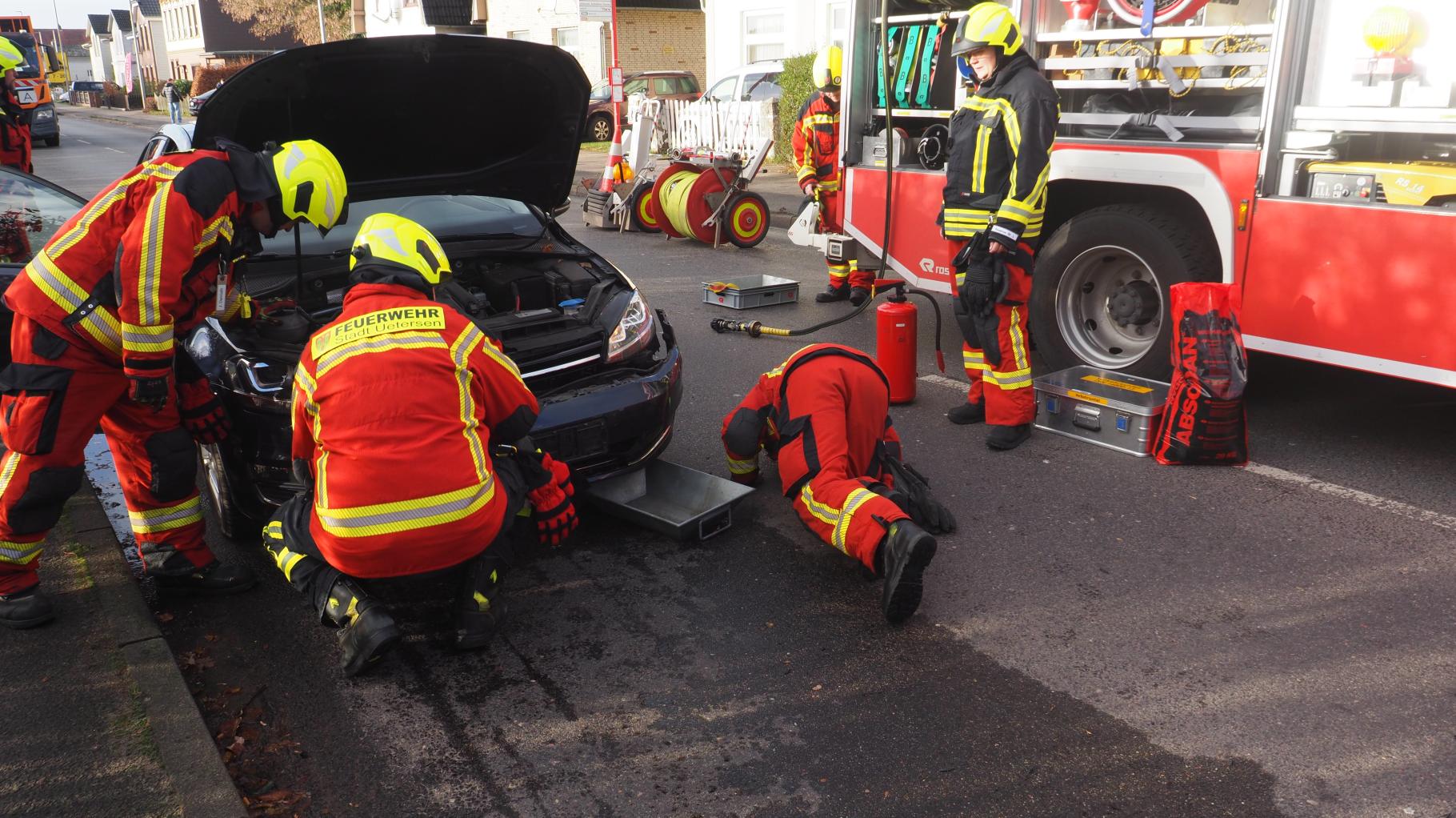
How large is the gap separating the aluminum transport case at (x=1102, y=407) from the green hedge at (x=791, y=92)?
1169 centimetres

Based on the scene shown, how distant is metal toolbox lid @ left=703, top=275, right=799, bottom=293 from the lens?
849 cm

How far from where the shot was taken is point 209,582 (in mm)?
3914

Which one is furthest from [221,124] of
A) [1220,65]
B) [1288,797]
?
[1220,65]

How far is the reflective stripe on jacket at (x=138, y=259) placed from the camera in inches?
133

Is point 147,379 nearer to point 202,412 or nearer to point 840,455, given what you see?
point 202,412

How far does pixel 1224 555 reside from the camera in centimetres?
404

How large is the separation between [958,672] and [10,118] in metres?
8.21

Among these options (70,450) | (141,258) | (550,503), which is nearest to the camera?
(141,258)

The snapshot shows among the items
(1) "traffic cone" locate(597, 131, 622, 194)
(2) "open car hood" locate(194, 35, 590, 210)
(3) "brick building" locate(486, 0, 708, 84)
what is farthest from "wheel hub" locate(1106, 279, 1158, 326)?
(3) "brick building" locate(486, 0, 708, 84)

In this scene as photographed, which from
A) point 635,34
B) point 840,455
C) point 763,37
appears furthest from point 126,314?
point 635,34

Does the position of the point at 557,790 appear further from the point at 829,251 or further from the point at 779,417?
the point at 829,251

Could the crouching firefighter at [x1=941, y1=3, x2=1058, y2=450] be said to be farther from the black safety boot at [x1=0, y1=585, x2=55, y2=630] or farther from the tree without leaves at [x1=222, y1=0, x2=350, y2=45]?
the tree without leaves at [x1=222, y1=0, x2=350, y2=45]

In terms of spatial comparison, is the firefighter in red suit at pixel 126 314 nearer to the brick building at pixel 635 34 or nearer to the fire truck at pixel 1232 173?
the fire truck at pixel 1232 173

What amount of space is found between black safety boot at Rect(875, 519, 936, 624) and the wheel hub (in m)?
2.84
